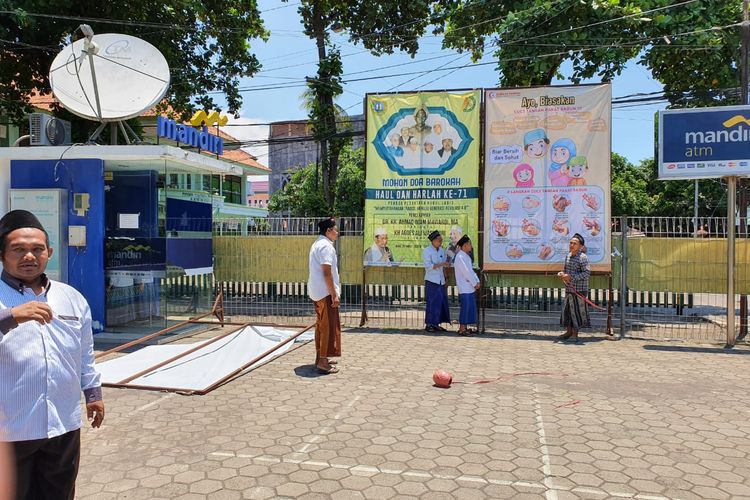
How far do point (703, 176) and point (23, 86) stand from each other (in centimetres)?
1639

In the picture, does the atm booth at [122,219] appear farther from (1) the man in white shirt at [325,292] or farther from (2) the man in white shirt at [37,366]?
(2) the man in white shirt at [37,366]

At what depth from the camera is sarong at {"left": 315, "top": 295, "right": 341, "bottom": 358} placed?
22.7ft

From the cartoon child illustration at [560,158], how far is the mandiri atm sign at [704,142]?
1389mm

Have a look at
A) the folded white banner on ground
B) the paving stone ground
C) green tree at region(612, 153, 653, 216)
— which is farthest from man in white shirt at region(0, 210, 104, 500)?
green tree at region(612, 153, 653, 216)

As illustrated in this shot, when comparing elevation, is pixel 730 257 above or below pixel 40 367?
above

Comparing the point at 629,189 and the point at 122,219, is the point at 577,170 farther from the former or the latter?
the point at 629,189

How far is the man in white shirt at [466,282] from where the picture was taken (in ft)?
32.0

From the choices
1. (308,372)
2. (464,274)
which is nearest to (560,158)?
(464,274)

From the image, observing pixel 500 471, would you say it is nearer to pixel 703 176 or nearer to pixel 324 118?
pixel 703 176

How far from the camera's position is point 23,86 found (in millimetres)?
15445

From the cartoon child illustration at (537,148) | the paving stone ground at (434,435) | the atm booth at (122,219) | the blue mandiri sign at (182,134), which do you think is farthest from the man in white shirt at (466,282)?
the blue mandiri sign at (182,134)

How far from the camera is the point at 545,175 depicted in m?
9.80

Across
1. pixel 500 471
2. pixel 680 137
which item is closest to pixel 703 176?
pixel 680 137

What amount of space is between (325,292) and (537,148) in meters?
5.04
